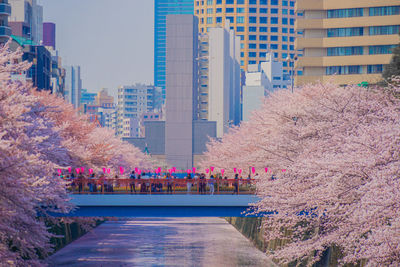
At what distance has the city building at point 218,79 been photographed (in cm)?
16788

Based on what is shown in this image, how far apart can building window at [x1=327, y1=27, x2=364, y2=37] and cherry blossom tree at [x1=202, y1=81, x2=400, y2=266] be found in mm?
28498

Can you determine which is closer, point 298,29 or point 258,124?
point 258,124

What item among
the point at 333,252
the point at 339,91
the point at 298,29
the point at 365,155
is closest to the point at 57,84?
the point at 298,29

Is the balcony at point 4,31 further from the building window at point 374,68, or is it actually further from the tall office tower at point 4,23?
the building window at point 374,68

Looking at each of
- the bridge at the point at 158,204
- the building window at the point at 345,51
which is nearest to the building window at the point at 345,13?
the building window at the point at 345,51

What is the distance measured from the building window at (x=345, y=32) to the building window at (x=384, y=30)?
1320 mm

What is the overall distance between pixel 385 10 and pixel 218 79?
83.3 metres

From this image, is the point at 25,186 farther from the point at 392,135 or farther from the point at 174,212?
the point at 174,212

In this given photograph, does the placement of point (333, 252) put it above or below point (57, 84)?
below

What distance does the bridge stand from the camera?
48562mm

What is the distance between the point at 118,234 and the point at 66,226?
13.3 meters

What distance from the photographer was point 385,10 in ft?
286

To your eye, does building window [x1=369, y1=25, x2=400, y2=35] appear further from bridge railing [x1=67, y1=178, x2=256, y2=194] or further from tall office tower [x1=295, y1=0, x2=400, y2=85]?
bridge railing [x1=67, y1=178, x2=256, y2=194]

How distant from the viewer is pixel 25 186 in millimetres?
29641
